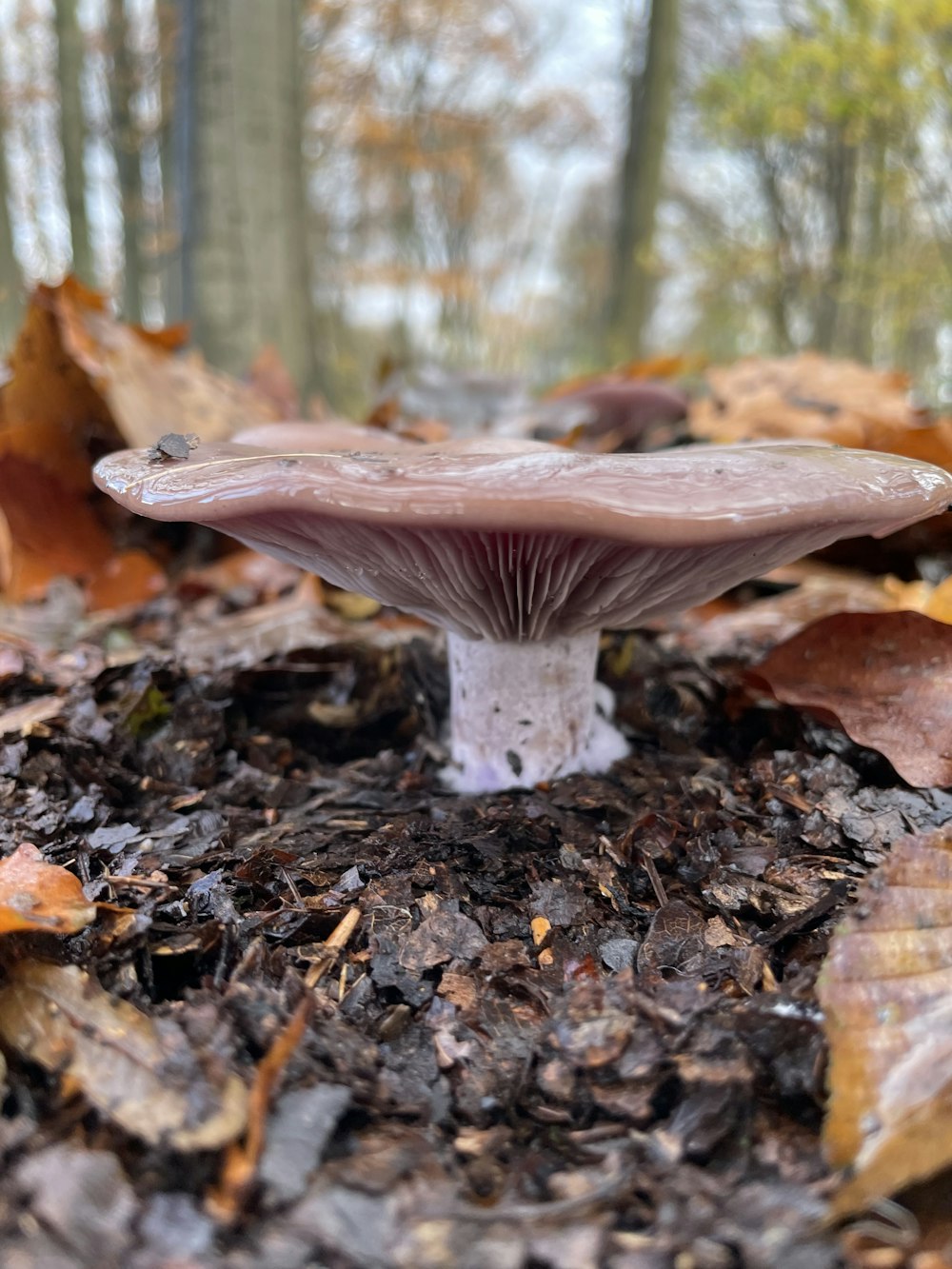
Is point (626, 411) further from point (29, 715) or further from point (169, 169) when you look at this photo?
point (169, 169)

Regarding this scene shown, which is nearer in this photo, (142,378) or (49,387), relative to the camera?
(49,387)

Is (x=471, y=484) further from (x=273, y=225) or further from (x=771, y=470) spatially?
(x=273, y=225)

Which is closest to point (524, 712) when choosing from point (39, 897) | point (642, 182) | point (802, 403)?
point (39, 897)

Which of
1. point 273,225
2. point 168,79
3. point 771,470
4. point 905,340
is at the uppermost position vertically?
point 168,79

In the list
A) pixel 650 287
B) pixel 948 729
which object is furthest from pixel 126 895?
pixel 650 287

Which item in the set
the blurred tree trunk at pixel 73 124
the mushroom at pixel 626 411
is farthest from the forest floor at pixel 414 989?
the blurred tree trunk at pixel 73 124

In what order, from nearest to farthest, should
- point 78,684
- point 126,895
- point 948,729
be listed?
1. point 126,895
2. point 948,729
3. point 78,684
